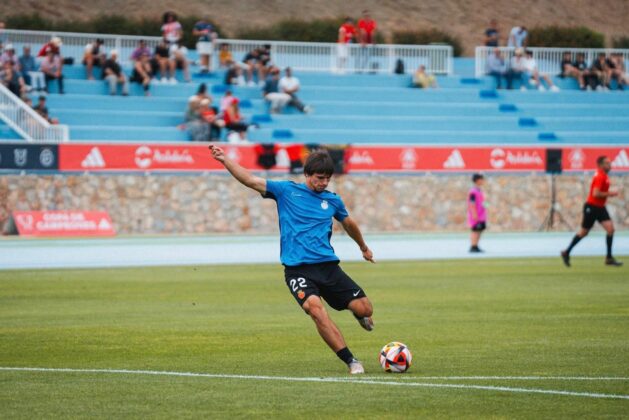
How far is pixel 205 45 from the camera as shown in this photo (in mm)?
48594

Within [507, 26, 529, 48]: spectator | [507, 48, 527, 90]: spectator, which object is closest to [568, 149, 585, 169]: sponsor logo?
[507, 48, 527, 90]: spectator

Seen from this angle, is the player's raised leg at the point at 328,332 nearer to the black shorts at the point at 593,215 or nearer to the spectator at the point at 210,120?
the black shorts at the point at 593,215

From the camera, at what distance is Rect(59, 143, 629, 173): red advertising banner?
39312 millimetres

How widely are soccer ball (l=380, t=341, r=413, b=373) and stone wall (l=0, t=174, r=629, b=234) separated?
94.0ft

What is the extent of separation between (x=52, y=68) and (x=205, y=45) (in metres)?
6.77

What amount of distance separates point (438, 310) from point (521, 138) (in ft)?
104

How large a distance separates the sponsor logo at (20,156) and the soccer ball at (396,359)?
28459mm

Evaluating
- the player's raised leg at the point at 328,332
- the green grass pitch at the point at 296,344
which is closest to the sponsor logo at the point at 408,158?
the green grass pitch at the point at 296,344

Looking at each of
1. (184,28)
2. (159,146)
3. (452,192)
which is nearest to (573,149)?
(452,192)

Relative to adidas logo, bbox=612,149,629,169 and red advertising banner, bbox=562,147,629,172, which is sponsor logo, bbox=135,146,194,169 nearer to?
red advertising banner, bbox=562,147,629,172

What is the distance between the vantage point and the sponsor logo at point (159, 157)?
3994cm

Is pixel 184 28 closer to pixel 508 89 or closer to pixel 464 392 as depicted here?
pixel 508 89

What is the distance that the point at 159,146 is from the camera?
40.1 m

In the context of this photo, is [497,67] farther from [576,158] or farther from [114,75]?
[114,75]
